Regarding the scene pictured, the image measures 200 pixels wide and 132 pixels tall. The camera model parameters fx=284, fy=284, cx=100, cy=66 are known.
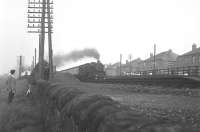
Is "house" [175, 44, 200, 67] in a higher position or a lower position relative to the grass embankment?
higher

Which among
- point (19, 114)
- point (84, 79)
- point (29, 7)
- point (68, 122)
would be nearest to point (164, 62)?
point (84, 79)

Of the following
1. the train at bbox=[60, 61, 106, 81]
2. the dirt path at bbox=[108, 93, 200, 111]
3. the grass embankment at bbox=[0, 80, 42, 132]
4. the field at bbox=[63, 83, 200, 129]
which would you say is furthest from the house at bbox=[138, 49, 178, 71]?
the dirt path at bbox=[108, 93, 200, 111]

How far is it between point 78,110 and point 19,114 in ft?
26.1

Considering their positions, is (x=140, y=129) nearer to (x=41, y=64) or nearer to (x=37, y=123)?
(x=37, y=123)

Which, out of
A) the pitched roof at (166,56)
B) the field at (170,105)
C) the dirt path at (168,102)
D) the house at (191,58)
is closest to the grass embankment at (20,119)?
the field at (170,105)

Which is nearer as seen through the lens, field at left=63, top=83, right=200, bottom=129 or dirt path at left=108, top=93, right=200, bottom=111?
field at left=63, top=83, right=200, bottom=129

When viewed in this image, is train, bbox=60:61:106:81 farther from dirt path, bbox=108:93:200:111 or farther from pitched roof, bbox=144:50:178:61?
pitched roof, bbox=144:50:178:61

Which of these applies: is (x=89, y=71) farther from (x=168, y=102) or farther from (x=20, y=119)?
(x=168, y=102)

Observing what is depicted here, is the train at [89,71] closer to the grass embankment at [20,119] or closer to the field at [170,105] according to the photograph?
the field at [170,105]

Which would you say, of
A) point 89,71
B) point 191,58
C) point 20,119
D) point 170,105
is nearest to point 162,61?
point 191,58

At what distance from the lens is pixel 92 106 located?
13.9ft

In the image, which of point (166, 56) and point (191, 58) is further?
point (166, 56)

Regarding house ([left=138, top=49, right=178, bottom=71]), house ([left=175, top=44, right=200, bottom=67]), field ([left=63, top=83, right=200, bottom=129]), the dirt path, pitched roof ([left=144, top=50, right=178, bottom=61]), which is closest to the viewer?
field ([left=63, top=83, right=200, bottom=129])

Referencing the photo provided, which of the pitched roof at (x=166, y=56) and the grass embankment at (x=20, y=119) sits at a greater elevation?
the pitched roof at (x=166, y=56)
